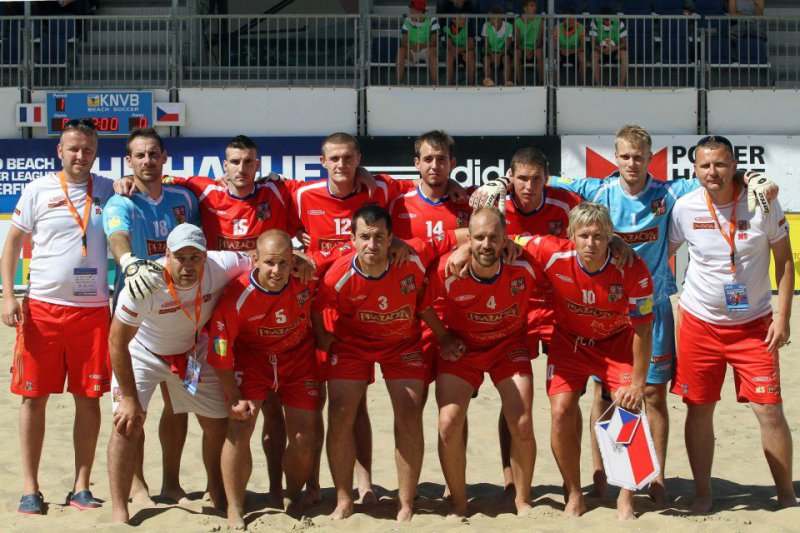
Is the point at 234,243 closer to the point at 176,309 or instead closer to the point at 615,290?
the point at 176,309

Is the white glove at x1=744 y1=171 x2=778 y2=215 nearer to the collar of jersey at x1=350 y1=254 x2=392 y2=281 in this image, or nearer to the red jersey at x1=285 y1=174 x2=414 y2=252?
the collar of jersey at x1=350 y1=254 x2=392 y2=281

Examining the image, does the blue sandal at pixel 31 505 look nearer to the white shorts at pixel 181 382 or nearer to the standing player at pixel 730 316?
the white shorts at pixel 181 382

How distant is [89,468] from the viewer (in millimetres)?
5984

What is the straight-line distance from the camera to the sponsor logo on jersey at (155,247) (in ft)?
20.0

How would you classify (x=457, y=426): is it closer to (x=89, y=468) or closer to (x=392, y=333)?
(x=392, y=333)

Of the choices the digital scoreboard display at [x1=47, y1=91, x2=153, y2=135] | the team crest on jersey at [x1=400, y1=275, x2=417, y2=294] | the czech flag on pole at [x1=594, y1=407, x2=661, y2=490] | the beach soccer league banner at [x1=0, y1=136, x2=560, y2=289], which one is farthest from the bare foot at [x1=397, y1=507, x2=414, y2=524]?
the digital scoreboard display at [x1=47, y1=91, x2=153, y2=135]

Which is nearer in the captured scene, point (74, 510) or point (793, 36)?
point (74, 510)

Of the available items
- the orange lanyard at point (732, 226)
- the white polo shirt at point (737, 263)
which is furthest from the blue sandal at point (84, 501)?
the orange lanyard at point (732, 226)

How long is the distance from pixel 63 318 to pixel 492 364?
2.49 meters

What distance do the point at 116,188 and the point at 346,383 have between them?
180 centimetres

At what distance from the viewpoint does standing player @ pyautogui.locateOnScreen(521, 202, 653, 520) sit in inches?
220

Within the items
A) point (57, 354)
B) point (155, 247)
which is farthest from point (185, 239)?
point (57, 354)

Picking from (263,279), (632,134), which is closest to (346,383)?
(263,279)

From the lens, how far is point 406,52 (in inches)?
600
